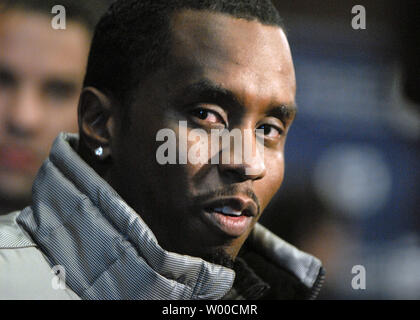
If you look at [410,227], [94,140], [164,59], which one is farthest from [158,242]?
[410,227]

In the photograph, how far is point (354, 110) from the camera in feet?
5.50

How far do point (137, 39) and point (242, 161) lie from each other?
1.15ft

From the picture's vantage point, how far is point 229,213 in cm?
128

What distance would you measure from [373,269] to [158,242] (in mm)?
722

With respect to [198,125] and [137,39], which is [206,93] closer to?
[198,125]

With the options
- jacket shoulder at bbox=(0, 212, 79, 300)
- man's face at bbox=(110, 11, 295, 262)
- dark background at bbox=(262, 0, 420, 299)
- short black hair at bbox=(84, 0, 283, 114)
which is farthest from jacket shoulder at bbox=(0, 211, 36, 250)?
dark background at bbox=(262, 0, 420, 299)

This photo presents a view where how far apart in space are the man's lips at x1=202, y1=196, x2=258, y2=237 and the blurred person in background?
47cm

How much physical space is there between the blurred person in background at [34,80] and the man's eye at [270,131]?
19.1 inches

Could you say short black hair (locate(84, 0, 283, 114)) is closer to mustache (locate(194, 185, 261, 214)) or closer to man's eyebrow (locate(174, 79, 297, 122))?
man's eyebrow (locate(174, 79, 297, 122))

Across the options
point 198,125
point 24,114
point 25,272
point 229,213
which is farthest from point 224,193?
point 24,114

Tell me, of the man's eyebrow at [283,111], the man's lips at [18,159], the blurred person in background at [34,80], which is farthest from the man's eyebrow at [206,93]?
the man's lips at [18,159]

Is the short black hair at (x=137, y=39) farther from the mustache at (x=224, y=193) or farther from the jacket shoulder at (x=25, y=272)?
the jacket shoulder at (x=25, y=272)

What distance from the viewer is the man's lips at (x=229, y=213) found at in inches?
49.9

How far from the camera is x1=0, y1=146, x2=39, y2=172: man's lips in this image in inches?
58.6
